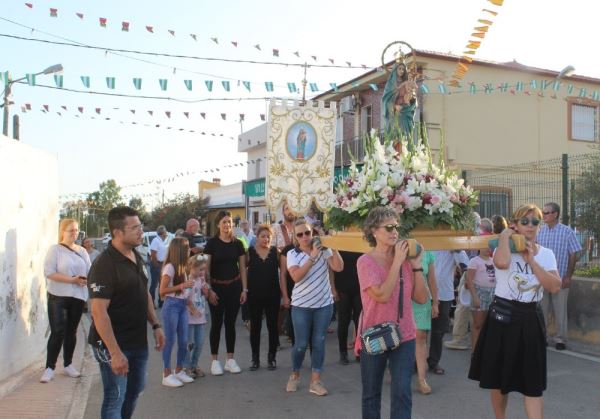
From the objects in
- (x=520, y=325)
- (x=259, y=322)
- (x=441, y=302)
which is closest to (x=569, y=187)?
(x=441, y=302)

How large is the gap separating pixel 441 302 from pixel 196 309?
2.85m

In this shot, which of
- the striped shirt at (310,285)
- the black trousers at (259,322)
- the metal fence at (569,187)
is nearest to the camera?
the striped shirt at (310,285)

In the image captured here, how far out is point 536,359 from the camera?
13.8ft

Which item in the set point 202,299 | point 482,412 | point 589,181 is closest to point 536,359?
point 482,412

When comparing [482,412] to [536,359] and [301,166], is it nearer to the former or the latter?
[536,359]

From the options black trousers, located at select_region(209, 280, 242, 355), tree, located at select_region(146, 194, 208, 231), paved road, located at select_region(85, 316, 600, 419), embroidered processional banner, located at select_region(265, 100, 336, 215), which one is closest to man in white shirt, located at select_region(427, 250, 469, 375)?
paved road, located at select_region(85, 316, 600, 419)

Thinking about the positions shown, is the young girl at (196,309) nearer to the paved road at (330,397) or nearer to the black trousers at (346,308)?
the paved road at (330,397)

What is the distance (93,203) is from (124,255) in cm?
6919

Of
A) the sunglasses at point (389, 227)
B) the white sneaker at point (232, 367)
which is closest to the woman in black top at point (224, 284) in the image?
the white sneaker at point (232, 367)

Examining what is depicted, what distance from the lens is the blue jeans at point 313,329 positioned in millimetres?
5945

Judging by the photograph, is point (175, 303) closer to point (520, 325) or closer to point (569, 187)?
point (520, 325)

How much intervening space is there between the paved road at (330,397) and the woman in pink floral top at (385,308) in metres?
1.37

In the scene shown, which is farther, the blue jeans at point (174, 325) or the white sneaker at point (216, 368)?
the white sneaker at point (216, 368)

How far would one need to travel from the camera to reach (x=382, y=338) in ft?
12.6
